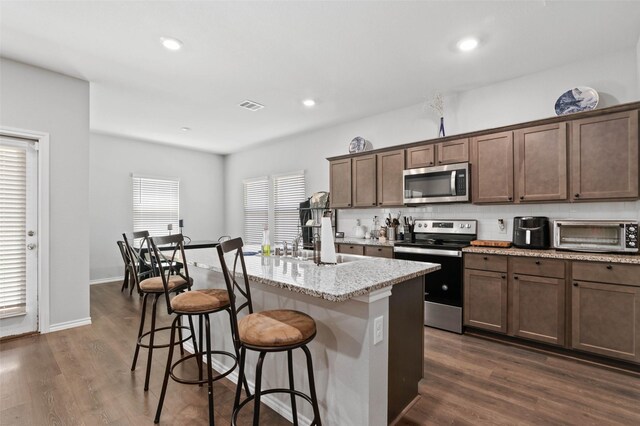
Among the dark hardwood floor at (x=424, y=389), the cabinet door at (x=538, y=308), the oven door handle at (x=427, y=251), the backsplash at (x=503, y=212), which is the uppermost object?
the backsplash at (x=503, y=212)

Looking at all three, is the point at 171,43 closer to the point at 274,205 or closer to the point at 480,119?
the point at 480,119

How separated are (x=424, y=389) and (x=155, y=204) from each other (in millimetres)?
6369

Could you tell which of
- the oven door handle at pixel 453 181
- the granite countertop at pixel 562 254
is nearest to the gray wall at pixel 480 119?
the oven door handle at pixel 453 181

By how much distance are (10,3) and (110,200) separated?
14.3 ft

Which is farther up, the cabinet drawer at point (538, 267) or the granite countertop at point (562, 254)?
the granite countertop at point (562, 254)

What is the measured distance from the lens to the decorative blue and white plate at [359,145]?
5.02 meters

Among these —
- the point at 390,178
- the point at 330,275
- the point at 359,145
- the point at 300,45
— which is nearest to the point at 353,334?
the point at 330,275

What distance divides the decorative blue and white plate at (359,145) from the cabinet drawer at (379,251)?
1.64 m

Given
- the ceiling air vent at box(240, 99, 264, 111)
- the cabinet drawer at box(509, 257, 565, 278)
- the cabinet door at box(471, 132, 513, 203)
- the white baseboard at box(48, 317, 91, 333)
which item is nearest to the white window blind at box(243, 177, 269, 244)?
the ceiling air vent at box(240, 99, 264, 111)

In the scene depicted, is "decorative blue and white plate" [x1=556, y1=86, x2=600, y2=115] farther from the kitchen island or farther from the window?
the window

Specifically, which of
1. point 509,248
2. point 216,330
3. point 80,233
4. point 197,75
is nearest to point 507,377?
point 509,248

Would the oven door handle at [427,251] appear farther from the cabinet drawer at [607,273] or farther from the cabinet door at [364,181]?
the cabinet drawer at [607,273]

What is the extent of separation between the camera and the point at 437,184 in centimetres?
396

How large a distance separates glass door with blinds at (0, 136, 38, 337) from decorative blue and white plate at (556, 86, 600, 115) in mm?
5624
